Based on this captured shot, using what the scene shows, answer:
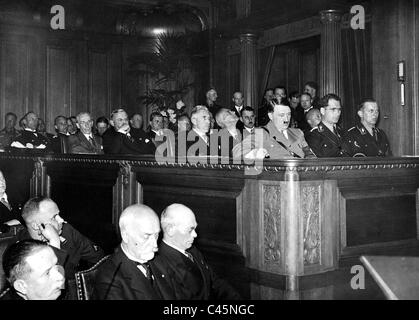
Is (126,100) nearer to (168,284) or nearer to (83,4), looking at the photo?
(83,4)

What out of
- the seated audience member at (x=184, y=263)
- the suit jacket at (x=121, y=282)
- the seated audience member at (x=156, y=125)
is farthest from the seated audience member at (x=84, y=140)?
the suit jacket at (x=121, y=282)

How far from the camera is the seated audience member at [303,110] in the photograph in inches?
279

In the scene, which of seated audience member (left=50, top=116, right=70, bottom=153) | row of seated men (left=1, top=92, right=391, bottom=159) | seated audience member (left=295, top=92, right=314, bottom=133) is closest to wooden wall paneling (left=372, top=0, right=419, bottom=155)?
seated audience member (left=295, top=92, right=314, bottom=133)

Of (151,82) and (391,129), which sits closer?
(391,129)

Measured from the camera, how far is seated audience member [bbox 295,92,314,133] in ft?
23.3

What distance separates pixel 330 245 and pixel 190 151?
6.41ft

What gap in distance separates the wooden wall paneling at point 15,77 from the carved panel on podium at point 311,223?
7.46 metres

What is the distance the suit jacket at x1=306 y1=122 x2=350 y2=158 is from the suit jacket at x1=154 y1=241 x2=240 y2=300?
226 cm

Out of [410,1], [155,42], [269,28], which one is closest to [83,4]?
[155,42]

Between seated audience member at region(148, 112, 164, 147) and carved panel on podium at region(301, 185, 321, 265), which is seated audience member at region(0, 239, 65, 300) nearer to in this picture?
carved panel on podium at region(301, 185, 321, 265)

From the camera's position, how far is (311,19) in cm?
830

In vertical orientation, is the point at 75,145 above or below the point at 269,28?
below

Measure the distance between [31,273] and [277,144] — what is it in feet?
10.1

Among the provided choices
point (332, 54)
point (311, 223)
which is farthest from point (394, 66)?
point (311, 223)
